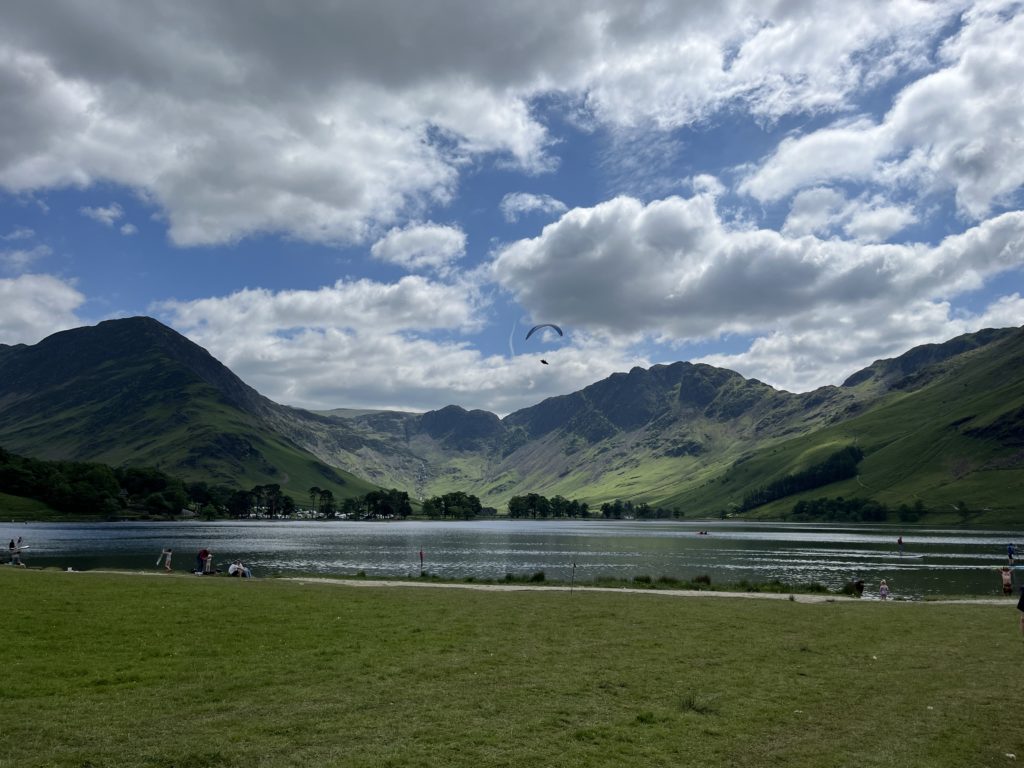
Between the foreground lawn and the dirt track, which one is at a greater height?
the foreground lawn

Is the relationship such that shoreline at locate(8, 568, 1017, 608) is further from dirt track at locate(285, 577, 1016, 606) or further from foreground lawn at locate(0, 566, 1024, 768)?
foreground lawn at locate(0, 566, 1024, 768)

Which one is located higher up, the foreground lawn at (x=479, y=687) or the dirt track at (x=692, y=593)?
the foreground lawn at (x=479, y=687)

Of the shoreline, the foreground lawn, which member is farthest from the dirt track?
the foreground lawn

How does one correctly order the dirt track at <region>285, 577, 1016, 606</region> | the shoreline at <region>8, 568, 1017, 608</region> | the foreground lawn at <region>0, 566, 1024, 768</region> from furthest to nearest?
the dirt track at <region>285, 577, 1016, 606</region>, the shoreline at <region>8, 568, 1017, 608</region>, the foreground lawn at <region>0, 566, 1024, 768</region>

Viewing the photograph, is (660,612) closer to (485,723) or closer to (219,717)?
(485,723)

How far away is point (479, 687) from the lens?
2206 cm

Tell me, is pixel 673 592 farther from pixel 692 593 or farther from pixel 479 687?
pixel 479 687

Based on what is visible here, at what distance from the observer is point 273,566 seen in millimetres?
93562

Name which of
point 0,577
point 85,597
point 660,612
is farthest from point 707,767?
point 0,577

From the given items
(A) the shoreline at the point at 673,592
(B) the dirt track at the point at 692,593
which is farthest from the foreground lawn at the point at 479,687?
(B) the dirt track at the point at 692,593

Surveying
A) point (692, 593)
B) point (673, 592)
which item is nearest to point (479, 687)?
point (673, 592)

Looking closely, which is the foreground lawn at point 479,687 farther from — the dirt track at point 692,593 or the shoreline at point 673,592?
the dirt track at point 692,593

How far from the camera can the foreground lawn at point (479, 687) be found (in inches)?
648

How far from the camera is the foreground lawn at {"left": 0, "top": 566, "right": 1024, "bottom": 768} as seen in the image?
16.5 meters
